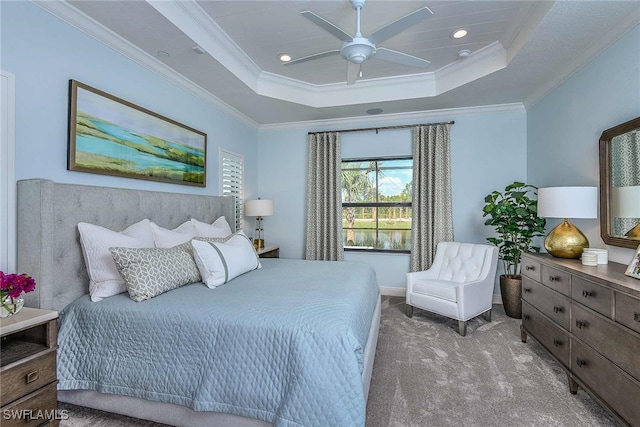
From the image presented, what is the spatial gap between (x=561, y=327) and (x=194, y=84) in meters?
4.04

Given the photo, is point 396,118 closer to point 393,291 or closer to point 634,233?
point 393,291

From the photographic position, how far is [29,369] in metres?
1.55

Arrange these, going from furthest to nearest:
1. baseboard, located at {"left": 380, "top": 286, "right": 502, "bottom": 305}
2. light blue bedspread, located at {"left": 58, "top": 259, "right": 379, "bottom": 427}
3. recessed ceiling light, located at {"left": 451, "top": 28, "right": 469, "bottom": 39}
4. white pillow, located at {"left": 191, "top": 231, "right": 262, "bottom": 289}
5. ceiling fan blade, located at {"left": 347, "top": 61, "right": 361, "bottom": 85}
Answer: baseboard, located at {"left": 380, "top": 286, "right": 502, "bottom": 305}, recessed ceiling light, located at {"left": 451, "top": 28, "right": 469, "bottom": 39}, ceiling fan blade, located at {"left": 347, "top": 61, "right": 361, "bottom": 85}, white pillow, located at {"left": 191, "top": 231, "right": 262, "bottom": 289}, light blue bedspread, located at {"left": 58, "top": 259, "right": 379, "bottom": 427}

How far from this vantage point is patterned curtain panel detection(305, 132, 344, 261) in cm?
472

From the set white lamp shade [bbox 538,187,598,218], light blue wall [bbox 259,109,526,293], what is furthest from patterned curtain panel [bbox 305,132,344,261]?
white lamp shade [bbox 538,187,598,218]

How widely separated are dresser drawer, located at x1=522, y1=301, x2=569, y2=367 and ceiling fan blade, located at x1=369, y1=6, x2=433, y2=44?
236cm

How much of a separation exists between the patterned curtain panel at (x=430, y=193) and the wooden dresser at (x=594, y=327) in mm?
1679

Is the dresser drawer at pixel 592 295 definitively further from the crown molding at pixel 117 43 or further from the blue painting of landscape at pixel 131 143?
the crown molding at pixel 117 43

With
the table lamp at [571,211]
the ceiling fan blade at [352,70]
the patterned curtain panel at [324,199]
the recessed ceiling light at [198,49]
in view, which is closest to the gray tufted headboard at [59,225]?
the recessed ceiling light at [198,49]

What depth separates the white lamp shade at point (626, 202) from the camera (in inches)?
85.0

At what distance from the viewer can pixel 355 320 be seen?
175 cm

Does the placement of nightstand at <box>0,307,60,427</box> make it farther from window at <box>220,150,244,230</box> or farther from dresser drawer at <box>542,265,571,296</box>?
dresser drawer at <box>542,265,571,296</box>

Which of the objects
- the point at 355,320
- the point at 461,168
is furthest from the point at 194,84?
the point at 461,168

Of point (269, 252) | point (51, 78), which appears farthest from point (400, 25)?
point (269, 252)
